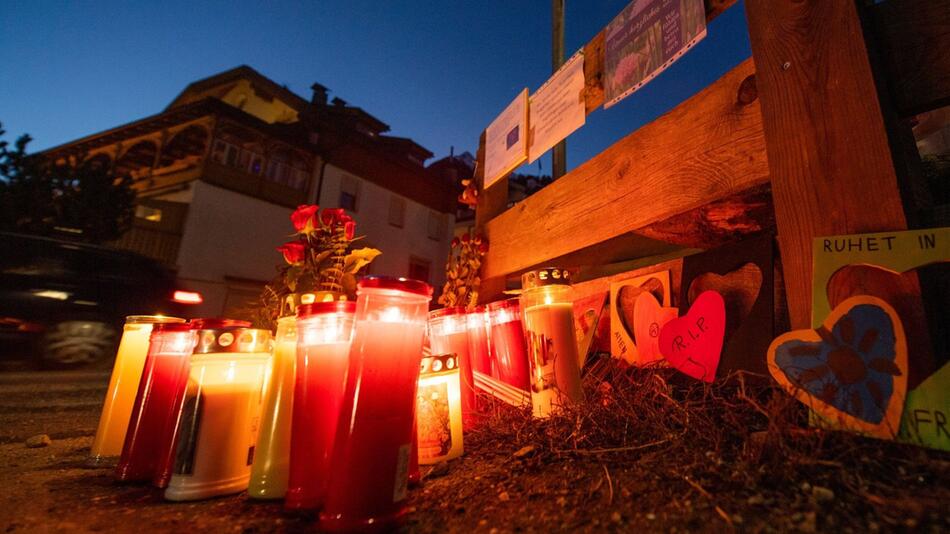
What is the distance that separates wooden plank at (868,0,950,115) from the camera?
107 cm

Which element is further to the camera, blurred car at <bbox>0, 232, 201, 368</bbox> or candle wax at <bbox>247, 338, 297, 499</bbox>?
blurred car at <bbox>0, 232, 201, 368</bbox>

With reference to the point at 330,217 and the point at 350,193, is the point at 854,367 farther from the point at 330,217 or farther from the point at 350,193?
the point at 350,193

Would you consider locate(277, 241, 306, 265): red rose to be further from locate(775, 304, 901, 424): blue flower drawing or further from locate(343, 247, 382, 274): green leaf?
locate(775, 304, 901, 424): blue flower drawing

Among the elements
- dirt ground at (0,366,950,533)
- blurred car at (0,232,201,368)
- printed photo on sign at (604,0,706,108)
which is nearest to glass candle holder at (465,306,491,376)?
dirt ground at (0,366,950,533)

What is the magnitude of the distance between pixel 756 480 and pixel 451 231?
828 inches

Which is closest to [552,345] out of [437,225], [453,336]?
[453,336]

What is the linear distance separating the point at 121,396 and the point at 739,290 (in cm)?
275

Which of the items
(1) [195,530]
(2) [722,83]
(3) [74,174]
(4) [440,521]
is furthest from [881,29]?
(3) [74,174]

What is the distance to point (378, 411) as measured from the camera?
1021 mm

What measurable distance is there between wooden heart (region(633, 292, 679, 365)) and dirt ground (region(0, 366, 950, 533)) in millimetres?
309

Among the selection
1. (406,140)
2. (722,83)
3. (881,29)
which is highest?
(406,140)

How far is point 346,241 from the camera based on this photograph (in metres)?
2.02

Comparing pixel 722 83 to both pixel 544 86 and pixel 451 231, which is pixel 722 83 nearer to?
pixel 544 86

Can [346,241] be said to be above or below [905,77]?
below
